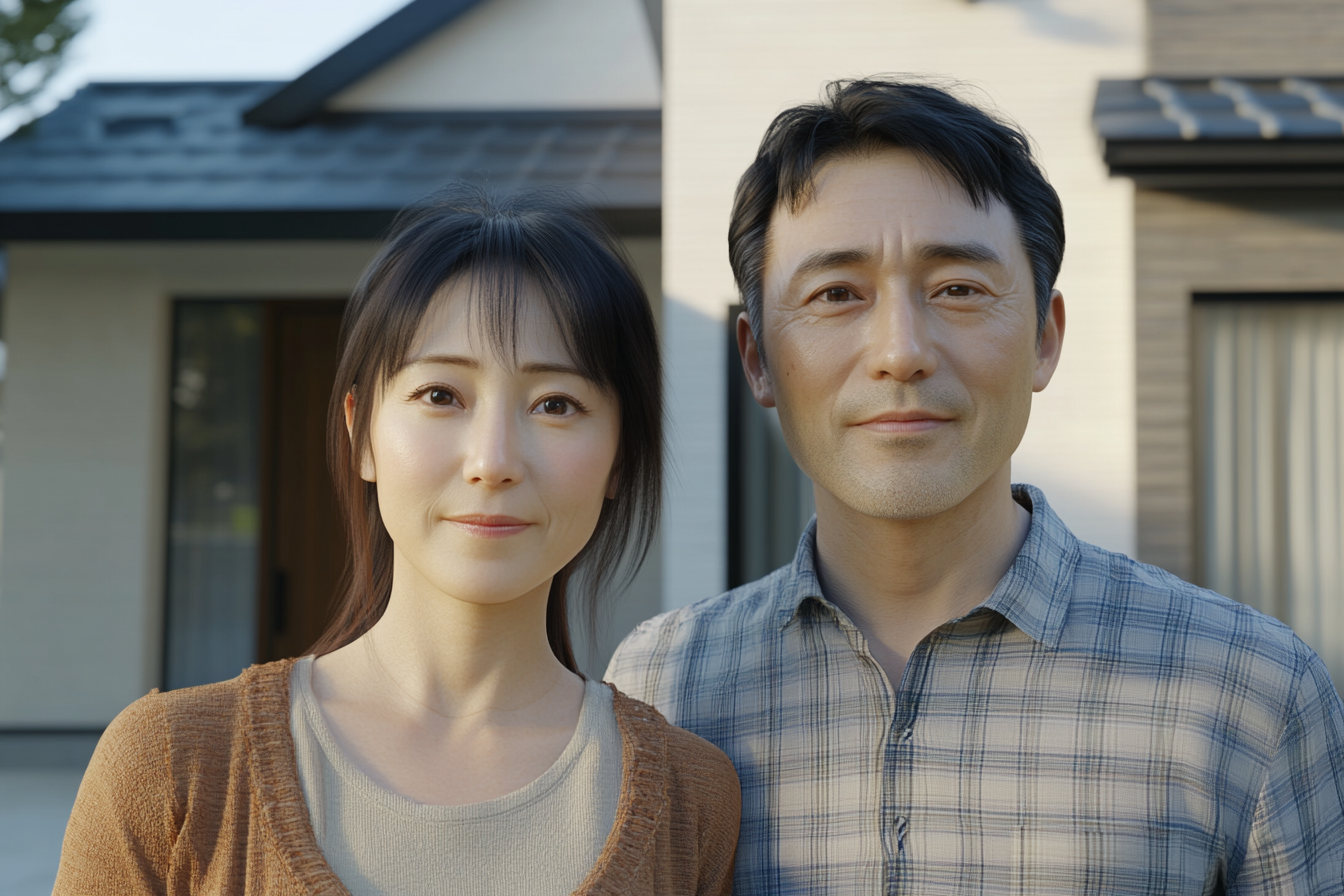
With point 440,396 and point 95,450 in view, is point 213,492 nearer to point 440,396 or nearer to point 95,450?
point 95,450

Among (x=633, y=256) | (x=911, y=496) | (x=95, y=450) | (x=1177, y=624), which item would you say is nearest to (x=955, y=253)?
(x=911, y=496)

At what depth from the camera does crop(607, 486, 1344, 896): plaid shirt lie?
169 cm

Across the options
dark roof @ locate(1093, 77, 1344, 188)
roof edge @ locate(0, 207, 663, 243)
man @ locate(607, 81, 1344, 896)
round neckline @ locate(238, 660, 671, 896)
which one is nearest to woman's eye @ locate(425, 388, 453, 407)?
round neckline @ locate(238, 660, 671, 896)

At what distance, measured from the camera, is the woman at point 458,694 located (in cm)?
140

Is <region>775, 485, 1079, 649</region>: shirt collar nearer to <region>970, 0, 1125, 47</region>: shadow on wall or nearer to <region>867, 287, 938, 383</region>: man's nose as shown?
<region>867, 287, 938, 383</region>: man's nose

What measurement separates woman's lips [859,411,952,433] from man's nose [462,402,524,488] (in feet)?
1.86

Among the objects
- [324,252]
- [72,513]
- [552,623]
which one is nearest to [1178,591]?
[552,623]

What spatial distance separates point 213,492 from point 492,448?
6.31 meters

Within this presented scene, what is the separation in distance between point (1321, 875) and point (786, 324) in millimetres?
1106

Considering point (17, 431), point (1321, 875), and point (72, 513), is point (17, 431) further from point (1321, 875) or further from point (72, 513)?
point (1321, 875)

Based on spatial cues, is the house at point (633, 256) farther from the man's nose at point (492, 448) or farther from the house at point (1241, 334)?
the man's nose at point (492, 448)

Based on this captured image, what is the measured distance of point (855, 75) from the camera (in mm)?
5633

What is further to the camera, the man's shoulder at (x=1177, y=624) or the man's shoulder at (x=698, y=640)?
the man's shoulder at (x=698, y=640)

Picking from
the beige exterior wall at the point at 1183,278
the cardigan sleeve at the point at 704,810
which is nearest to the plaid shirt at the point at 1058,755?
the cardigan sleeve at the point at 704,810
